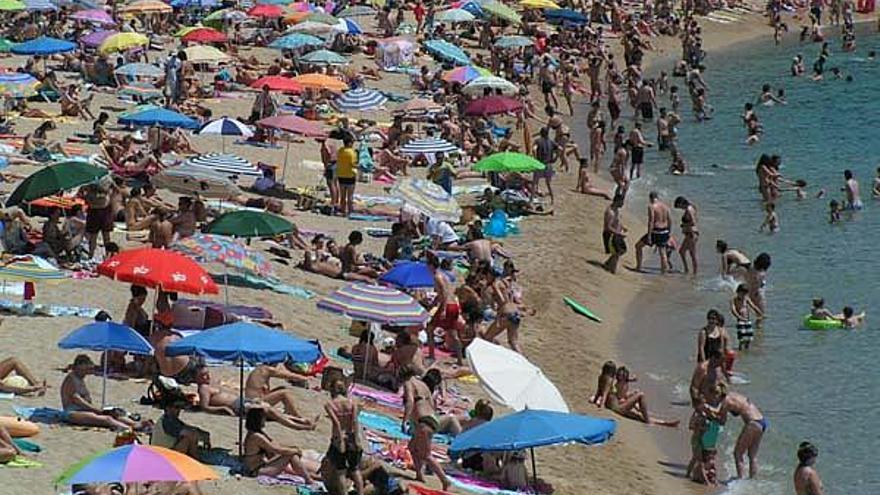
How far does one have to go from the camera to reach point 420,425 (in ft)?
46.1

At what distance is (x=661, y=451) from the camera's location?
17141mm

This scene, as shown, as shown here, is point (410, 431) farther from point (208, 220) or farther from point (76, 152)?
point (76, 152)

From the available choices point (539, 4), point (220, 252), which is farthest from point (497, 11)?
point (220, 252)

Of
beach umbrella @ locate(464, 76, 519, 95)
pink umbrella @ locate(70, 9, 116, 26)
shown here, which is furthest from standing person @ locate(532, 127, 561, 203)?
pink umbrella @ locate(70, 9, 116, 26)

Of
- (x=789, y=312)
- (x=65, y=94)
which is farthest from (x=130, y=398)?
(x=65, y=94)

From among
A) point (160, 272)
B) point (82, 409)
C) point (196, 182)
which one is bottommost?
point (196, 182)

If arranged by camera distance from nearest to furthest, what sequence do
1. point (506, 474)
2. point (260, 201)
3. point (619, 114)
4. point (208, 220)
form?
point (506, 474)
point (208, 220)
point (260, 201)
point (619, 114)

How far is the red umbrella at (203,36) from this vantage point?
117 ft

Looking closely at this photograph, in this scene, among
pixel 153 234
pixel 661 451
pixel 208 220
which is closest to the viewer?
pixel 661 451

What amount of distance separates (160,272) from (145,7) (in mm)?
22466

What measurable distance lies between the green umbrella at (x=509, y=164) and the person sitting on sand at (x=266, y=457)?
39.9ft

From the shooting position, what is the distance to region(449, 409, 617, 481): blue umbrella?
13.2 metres

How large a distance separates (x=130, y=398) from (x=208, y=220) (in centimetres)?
749

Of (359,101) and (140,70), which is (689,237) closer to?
(359,101)
